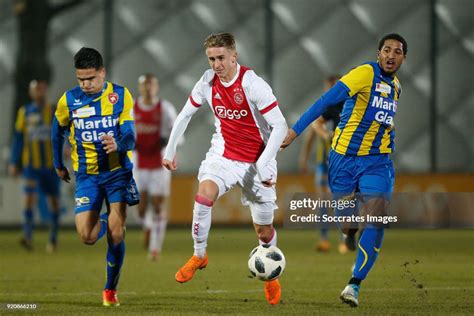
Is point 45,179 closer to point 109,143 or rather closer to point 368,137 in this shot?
point 109,143

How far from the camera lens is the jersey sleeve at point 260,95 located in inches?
333

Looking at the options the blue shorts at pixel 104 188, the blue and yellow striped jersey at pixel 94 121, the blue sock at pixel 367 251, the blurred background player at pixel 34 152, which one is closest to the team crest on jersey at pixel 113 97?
the blue and yellow striped jersey at pixel 94 121

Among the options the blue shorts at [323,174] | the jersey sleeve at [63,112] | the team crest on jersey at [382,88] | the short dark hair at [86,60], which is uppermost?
the blue shorts at [323,174]

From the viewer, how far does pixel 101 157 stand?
857 centimetres

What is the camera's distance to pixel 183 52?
2145cm

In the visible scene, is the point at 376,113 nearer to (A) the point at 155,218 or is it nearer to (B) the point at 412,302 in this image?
(B) the point at 412,302

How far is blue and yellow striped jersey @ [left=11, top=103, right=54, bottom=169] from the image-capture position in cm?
1517

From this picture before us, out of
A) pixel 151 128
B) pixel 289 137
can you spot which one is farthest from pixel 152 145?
pixel 289 137

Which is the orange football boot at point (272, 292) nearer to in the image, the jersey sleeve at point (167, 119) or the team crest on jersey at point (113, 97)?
the team crest on jersey at point (113, 97)

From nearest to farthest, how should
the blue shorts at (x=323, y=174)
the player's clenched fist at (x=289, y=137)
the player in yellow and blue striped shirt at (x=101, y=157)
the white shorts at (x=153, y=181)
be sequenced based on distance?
the player's clenched fist at (x=289, y=137), the player in yellow and blue striped shirt at (x=101, y=157), the white shorts at (x=153, y=181), the blue shorts at (x=323, y=174)

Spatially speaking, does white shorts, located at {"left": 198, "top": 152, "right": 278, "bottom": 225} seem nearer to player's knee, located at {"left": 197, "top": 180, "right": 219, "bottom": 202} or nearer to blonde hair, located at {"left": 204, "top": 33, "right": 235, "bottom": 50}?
player's knee, located at {"left": 197, "top": 180, "right": 219, "bottom": 202}

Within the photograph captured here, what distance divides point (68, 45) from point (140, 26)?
57.3 inches

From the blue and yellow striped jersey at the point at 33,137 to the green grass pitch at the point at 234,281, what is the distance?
1.24 m


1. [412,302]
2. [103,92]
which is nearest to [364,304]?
[412,302]
